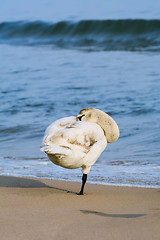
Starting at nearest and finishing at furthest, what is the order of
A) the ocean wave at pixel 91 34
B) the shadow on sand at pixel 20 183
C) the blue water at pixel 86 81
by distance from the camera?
the shadow on sand at pixel 20 183
the blue water at pixel 86 81
the ocean wave at pixel 91 34

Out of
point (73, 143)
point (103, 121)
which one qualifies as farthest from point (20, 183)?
point (103, 121)

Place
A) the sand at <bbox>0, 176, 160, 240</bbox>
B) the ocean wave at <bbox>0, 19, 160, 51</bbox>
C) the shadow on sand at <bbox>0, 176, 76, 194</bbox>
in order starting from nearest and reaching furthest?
1. the sand at <bbox>0, 176, 160, 240</bbox>
2. the shadow on sand at <bbox>0, 176, 76, 194</bbox>
3. the ocean wave at <bbox>0, 19, 160, 51</bbox>

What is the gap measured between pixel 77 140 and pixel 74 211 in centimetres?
89

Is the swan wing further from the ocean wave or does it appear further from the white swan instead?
the ocean wave

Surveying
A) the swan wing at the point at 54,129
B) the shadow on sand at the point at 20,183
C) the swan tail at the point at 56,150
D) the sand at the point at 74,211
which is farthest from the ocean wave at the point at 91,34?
the swan tail at the point at 56,150

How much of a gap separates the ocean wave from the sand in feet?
42.0

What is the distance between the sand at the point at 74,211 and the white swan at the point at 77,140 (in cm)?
37

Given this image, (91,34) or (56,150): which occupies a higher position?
(56,150)

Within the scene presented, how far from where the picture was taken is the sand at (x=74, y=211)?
331 centimetres

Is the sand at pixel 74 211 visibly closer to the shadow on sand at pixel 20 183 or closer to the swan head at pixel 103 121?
the shadow on sand at pixel 20 183

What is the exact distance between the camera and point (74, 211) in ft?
13.3

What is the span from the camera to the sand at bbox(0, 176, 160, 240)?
3.31m

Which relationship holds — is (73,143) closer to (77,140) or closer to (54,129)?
(77,140)

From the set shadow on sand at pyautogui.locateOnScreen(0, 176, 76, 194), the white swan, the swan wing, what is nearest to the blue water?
shadow on sand at pyautogui.locateOnScreen(0, 176, 76, 194)
